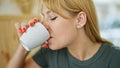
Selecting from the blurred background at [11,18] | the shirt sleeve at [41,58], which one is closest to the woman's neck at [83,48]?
the shirt sleeve at [41,58]

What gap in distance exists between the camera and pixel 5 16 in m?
1.46

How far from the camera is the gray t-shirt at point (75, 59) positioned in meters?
1.05

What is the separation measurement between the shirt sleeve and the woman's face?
131mm

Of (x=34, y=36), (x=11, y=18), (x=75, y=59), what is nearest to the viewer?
(x=34, y=36)

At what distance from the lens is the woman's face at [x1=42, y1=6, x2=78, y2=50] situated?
102 cm

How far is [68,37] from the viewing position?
1.04m

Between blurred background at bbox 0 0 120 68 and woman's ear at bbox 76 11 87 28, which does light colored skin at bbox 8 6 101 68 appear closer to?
woman's ear at bbox 76 11 87 28

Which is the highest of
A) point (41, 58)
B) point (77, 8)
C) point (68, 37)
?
point (77, 8)

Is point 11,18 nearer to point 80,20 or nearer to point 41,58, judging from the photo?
point 41,58

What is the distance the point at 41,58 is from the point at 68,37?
19cm

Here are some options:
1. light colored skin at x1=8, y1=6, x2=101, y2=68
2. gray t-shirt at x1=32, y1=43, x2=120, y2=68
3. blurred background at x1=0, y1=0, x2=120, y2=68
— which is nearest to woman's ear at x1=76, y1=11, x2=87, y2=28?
light colored skin at x1=8, y1=6, x2=101, y2=68

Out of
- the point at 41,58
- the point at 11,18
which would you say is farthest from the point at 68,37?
→ the point at 11,18

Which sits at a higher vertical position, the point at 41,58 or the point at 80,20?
the point at 80,20

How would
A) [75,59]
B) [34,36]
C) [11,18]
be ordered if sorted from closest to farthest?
[34,36] → [75,59] → [11,18]
